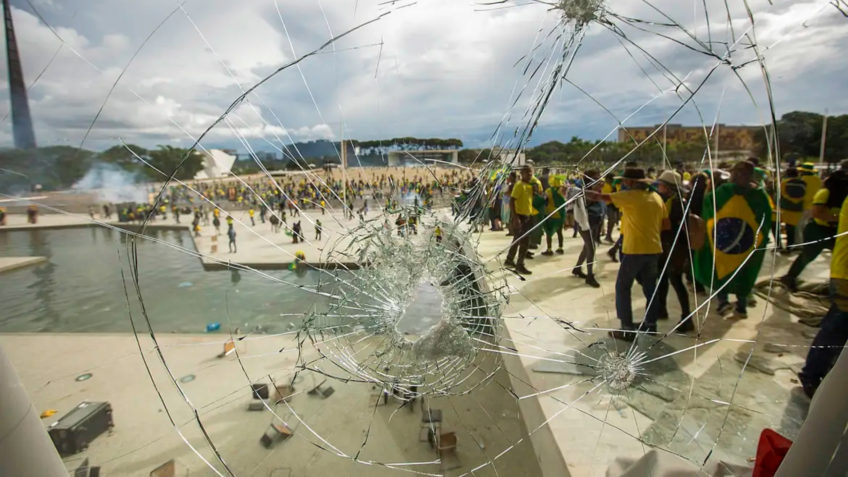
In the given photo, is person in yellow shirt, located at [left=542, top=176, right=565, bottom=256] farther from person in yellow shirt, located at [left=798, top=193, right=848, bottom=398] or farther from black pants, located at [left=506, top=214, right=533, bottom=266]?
person in yellow shirt, located at [left=798, top=193, right=848, bottom=398]

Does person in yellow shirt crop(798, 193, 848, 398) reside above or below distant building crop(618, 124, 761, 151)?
below

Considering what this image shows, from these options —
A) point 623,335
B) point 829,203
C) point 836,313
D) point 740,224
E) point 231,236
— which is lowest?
point 623,335

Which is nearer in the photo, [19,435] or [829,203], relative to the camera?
[19,435]

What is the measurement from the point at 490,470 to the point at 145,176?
3.14 m

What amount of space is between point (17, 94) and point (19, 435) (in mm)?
1250

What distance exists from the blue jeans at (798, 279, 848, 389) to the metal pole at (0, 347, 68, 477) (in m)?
3.44

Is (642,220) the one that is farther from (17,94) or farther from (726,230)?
(17,94)

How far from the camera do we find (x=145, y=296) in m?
7.56

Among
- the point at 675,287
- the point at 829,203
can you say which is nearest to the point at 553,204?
the point at 675,287

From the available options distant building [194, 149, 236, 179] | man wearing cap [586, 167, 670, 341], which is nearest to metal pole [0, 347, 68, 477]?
distant building [194, 149, 236, 179]

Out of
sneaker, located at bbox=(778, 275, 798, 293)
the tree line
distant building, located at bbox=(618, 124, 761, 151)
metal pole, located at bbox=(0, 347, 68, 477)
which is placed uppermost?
distant building, located at bbox=(618, 124, 761, 151)

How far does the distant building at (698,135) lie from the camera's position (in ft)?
5.48

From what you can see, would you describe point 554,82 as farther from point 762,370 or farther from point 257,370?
point 257,370

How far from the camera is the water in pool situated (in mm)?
5223
